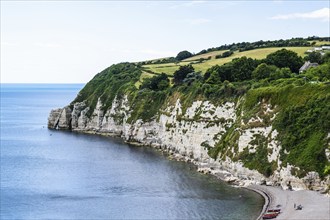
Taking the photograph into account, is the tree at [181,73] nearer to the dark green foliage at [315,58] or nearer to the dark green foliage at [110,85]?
the dark green foliage at [110,85]

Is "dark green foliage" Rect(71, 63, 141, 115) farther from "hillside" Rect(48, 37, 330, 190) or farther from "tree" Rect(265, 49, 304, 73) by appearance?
"tree" Rect(265, 49, 304, 73)

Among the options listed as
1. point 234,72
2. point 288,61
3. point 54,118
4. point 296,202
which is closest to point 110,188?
point 296,202

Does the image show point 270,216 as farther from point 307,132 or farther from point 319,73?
point 319,73

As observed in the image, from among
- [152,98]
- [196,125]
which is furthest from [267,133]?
[152,98]

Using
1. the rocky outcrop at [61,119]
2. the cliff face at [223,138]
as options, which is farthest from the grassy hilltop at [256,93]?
the rocky outcrop at [61,119]

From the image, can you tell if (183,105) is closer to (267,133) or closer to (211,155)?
(211,155)

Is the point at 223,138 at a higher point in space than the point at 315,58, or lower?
lower

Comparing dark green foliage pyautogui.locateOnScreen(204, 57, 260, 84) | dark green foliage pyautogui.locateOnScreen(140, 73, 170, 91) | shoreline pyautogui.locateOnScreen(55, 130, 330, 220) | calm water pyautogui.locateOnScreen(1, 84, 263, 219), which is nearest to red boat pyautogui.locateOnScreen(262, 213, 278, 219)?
shoreline pyautogui.locateOnScreen(55, 130, 330, 220)
